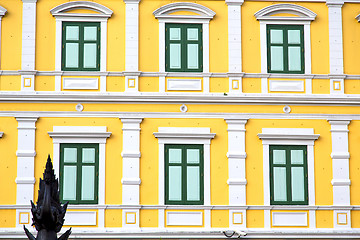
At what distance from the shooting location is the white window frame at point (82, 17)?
20.3m

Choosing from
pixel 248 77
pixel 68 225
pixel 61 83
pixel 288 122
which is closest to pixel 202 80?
pixel 248 77

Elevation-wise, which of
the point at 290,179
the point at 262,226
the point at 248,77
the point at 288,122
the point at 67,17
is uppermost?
the point at 67,17

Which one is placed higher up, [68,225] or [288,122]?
[288,122]

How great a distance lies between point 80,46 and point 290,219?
754cm

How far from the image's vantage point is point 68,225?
19.6m

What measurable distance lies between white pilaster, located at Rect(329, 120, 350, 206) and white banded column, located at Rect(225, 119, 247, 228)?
250 cm

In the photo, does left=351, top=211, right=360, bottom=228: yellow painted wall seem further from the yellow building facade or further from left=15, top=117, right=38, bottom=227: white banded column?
left=15, top=117, right=38, bottom=227: white banded column

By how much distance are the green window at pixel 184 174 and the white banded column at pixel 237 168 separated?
0.81 meters

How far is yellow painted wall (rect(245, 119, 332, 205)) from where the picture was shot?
20.1 m

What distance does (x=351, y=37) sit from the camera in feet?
68.2

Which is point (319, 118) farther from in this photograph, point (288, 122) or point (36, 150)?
point (36, 150)

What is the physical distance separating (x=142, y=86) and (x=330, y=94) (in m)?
5.29

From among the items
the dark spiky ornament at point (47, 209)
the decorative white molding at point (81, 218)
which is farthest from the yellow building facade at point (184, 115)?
the dark spiky ornament at point (47, 209)

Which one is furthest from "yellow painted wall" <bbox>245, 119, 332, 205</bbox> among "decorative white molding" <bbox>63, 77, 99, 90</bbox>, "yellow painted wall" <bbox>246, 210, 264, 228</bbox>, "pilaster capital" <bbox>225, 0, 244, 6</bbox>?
"decorative white molding" <bbox>63, 77, 99, 90</bbox>
